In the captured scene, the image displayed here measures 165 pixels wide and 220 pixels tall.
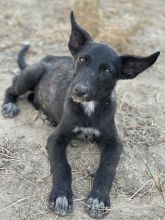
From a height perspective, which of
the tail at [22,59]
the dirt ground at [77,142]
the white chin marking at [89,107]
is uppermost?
the white chin marking at [89,107]

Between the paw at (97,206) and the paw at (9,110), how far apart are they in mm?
1846

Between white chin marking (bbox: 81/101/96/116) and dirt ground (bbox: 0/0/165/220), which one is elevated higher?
white chin marking (bbox: 81/101/96/116)

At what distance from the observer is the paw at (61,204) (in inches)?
200

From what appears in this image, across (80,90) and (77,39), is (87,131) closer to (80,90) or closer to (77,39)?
(80,90)

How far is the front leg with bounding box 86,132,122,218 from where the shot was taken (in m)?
5.17

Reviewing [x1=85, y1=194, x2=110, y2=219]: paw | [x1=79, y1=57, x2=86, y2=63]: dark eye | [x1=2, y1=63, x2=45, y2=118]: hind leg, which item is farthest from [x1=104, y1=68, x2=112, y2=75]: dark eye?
[x1=2, y1=63, x2=45, y2=118]: hind leg

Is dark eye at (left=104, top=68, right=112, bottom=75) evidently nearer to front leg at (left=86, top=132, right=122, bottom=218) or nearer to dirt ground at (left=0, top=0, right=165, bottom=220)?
front leg at (left=86, top=132, right=122, bottom=218)

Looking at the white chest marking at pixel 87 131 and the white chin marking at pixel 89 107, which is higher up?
the white chin marking at pixel 89 107

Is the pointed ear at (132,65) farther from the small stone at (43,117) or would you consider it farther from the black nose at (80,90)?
the small stone at (43,117)

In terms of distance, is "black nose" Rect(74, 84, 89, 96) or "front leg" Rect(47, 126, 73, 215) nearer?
"front leg" Rect(47, 126, 73, 215)

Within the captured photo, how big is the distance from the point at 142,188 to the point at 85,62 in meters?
1.48

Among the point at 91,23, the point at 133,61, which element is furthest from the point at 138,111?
Result: the point at 91,23

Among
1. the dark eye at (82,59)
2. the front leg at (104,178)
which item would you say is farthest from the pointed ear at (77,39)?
the front leg at (104,178)

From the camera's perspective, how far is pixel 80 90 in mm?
5254
